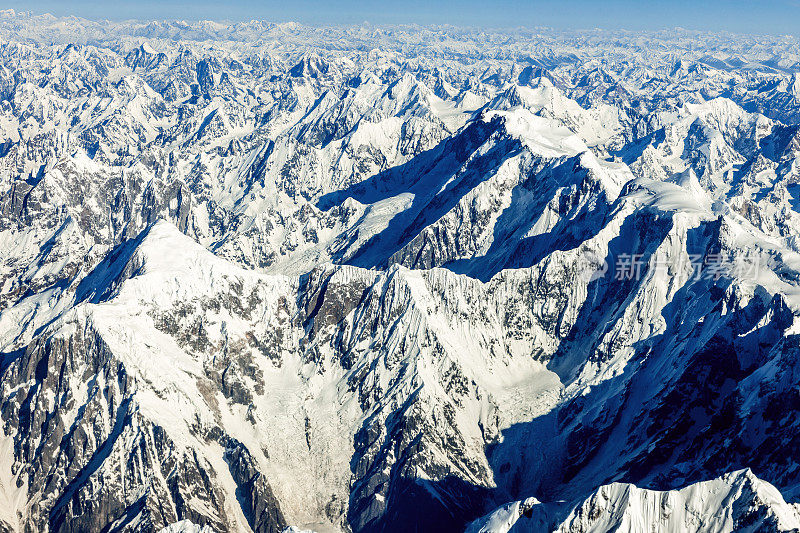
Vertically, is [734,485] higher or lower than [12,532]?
higher

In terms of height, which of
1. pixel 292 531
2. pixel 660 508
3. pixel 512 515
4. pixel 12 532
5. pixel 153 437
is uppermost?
pixel 660 508

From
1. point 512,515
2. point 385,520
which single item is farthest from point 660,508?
point 385,520

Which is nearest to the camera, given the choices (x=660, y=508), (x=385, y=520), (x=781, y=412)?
(x=660, y=508)

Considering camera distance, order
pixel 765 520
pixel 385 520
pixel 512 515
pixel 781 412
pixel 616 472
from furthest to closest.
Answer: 1. pixel 385 520
2. pixel 616 472
3. pixel 781 412
4. pixel 512 515
5. pixel 765 520

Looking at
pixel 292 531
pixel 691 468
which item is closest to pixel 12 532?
pixel 292 531

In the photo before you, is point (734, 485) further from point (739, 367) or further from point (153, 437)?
point (153, 437)

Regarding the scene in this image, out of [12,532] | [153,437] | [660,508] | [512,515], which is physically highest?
[660,508]

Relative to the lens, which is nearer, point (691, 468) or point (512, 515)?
point (512, 515)

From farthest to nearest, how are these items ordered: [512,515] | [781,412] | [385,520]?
[385,520] < [781,412] < [512,515]

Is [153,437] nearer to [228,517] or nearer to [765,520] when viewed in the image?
[228,517]
